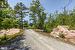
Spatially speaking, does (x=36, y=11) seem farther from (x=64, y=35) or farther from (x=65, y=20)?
(x=64, y=35)

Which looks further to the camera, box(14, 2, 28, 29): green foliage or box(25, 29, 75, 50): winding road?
box(14, 2, 28, 29): green foliage

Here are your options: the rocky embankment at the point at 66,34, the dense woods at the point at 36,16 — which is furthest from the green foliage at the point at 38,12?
the rocky embankment at the point at 66,34

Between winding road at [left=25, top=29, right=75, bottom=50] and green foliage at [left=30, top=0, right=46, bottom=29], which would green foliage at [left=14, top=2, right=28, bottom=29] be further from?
winding road at [left=25, top=29, right=75, bottom=50]

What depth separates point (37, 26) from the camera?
86438mm

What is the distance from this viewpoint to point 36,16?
285 feet

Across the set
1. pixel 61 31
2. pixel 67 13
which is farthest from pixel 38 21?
pixel 61 31

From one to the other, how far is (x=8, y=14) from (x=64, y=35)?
11505mm

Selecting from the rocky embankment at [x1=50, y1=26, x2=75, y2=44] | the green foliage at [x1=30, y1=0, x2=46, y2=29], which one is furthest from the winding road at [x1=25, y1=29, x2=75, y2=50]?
the green foliage at [x1=30, y1=0, x2=46, y2=29]

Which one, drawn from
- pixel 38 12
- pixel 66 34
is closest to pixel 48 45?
pixel 66 34

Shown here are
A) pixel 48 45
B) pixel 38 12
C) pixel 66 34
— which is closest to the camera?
pixel 48 45

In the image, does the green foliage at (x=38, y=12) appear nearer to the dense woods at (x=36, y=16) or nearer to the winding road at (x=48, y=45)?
the dense woods at (x=36, y=16)

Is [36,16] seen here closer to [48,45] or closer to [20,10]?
[20,10]

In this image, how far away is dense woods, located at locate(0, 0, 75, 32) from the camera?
21656 mm

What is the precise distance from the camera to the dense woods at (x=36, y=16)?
71.1ft
